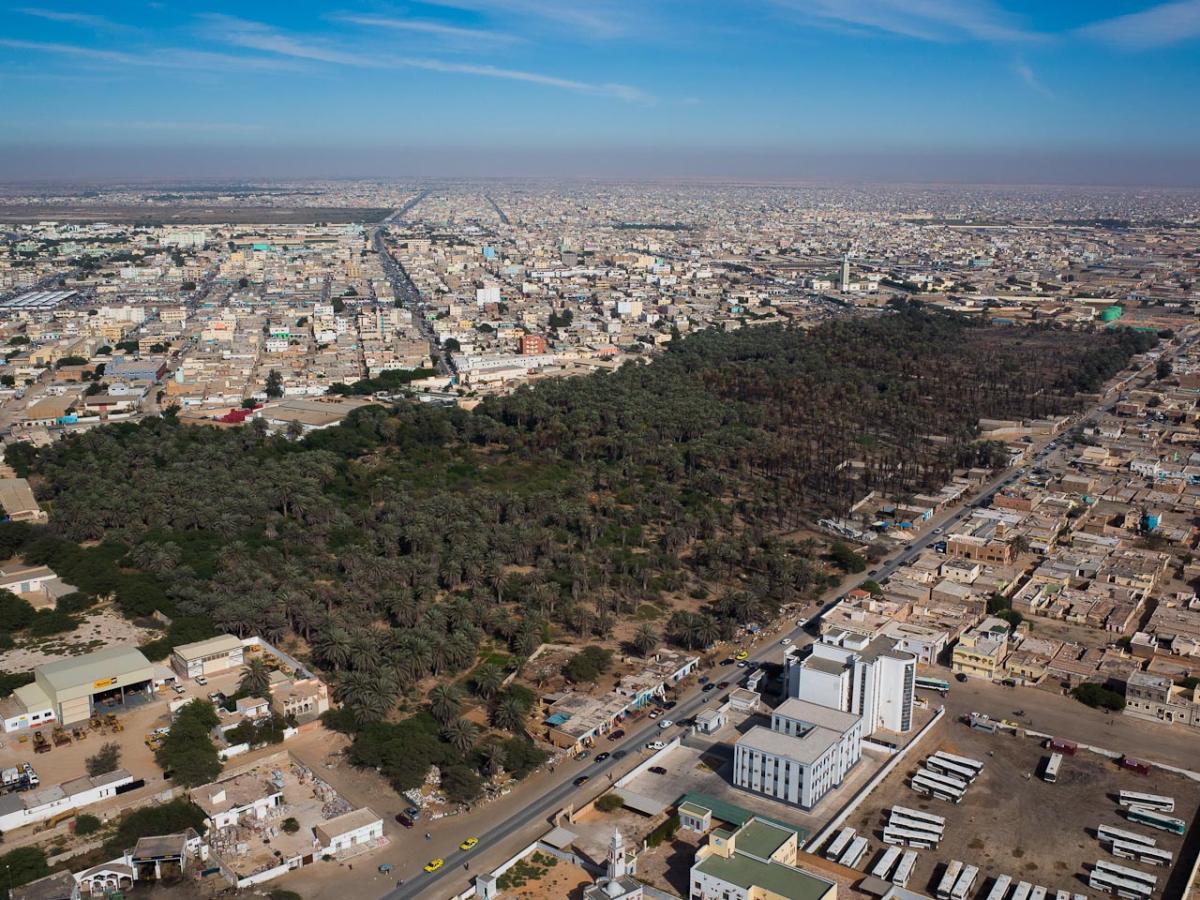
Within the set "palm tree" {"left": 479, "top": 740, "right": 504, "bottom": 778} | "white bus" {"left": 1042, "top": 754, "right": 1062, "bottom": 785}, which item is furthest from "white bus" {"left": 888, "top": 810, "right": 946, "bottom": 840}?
"palm tree" {"left": 479, "top": 740, "right": 504, "bottom": 778}

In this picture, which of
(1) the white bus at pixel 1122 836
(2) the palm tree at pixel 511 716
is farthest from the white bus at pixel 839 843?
(2) the palm tree at pixel 511 716

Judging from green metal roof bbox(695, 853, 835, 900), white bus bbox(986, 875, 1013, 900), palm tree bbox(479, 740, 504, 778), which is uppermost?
green metal roof bbox(695, 853, 835, 900)

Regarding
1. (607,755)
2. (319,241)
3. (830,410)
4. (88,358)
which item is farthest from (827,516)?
(319,241)

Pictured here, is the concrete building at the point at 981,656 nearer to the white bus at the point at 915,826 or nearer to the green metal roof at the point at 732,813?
the white bus at the point at 915,826

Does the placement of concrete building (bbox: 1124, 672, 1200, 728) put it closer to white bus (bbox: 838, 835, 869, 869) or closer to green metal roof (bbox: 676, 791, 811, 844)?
white bus (bbox: 838, 835, 869, 869)

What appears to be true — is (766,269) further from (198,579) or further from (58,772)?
(58,772)
